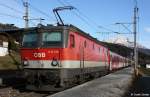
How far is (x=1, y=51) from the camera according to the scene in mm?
62812

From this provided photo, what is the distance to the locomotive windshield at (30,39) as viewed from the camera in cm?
1994

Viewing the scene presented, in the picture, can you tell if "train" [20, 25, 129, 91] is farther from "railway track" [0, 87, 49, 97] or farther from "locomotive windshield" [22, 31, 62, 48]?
→ "railway track" [0, 87, 49, 97]

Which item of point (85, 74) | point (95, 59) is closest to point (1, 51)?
point (95, 59)

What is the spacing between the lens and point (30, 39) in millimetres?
20125

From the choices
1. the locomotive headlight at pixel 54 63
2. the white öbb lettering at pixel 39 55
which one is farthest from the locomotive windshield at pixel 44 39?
the locomotive headlight at pixel 54 63

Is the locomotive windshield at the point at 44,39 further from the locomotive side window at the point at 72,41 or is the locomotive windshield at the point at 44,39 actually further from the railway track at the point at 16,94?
the railway track at the point at 16,94

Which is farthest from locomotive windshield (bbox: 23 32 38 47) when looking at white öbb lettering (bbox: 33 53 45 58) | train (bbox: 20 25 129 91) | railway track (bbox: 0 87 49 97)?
railway track (bbox: 0 87 49 97)

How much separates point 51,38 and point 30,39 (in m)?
1.17

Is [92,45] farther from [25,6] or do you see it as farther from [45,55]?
[25,6]

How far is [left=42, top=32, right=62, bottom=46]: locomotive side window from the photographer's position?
770 inches

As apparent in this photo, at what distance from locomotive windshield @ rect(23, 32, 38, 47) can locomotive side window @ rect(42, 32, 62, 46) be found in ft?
1.48

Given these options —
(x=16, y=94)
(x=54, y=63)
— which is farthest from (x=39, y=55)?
(x=16, y=94)

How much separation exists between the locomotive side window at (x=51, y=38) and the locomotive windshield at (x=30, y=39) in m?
0.45

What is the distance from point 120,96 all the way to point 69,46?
13.0ft
